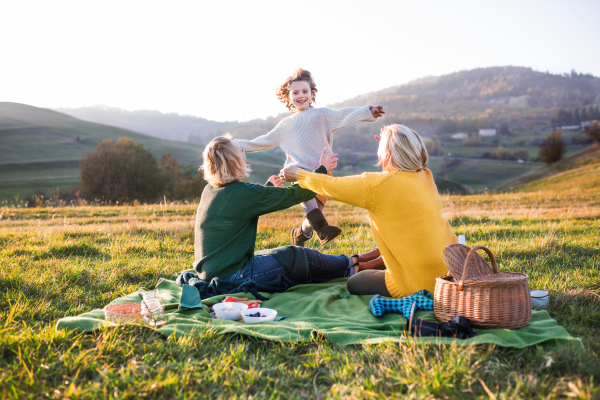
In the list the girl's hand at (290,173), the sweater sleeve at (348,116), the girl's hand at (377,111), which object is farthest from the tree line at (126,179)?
the girl's hand at (290,173)

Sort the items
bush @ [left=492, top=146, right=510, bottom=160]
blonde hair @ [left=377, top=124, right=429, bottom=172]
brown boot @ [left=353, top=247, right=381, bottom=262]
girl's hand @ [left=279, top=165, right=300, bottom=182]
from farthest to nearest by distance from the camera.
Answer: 1. bush @ [left=492, top=146, right=510, bottom=160]
2. brown boot @ [left=353, top=247, right=381, bottom=262]
3. girl's hand @ [left=279, top=165, right=300, bottom=182]
4. blonde hair @ [left=377, top=124, right=429, bottom=172]

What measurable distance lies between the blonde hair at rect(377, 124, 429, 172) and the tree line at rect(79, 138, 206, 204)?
35.7 m

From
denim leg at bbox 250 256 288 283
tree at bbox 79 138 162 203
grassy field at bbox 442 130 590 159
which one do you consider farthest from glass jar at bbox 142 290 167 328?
grassy field at bbox 442 130 590 159

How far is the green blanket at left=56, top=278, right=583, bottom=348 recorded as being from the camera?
2930 millimetres

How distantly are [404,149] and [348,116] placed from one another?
1.99 metres

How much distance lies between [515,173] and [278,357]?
336 feet

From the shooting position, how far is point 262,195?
4332 millimetres

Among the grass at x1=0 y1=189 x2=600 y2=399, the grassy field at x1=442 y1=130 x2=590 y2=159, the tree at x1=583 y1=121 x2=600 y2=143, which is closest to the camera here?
the grass at x1=0 y1=189 x2=600 y2=399

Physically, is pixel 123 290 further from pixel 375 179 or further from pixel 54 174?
pixel 54 174

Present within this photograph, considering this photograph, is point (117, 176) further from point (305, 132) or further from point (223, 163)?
point (223, 163)

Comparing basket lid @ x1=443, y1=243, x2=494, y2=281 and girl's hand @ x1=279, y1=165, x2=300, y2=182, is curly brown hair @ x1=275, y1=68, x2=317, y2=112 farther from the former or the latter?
basket lid @ x1=443, y1=243, x2=494, y2=281

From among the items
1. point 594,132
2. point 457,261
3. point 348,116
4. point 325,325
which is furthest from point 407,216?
point 594,132

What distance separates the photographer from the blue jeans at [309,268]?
14.6 feet

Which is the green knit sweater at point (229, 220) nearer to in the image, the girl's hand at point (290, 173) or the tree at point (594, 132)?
the girl's hand at point (290, 173)
